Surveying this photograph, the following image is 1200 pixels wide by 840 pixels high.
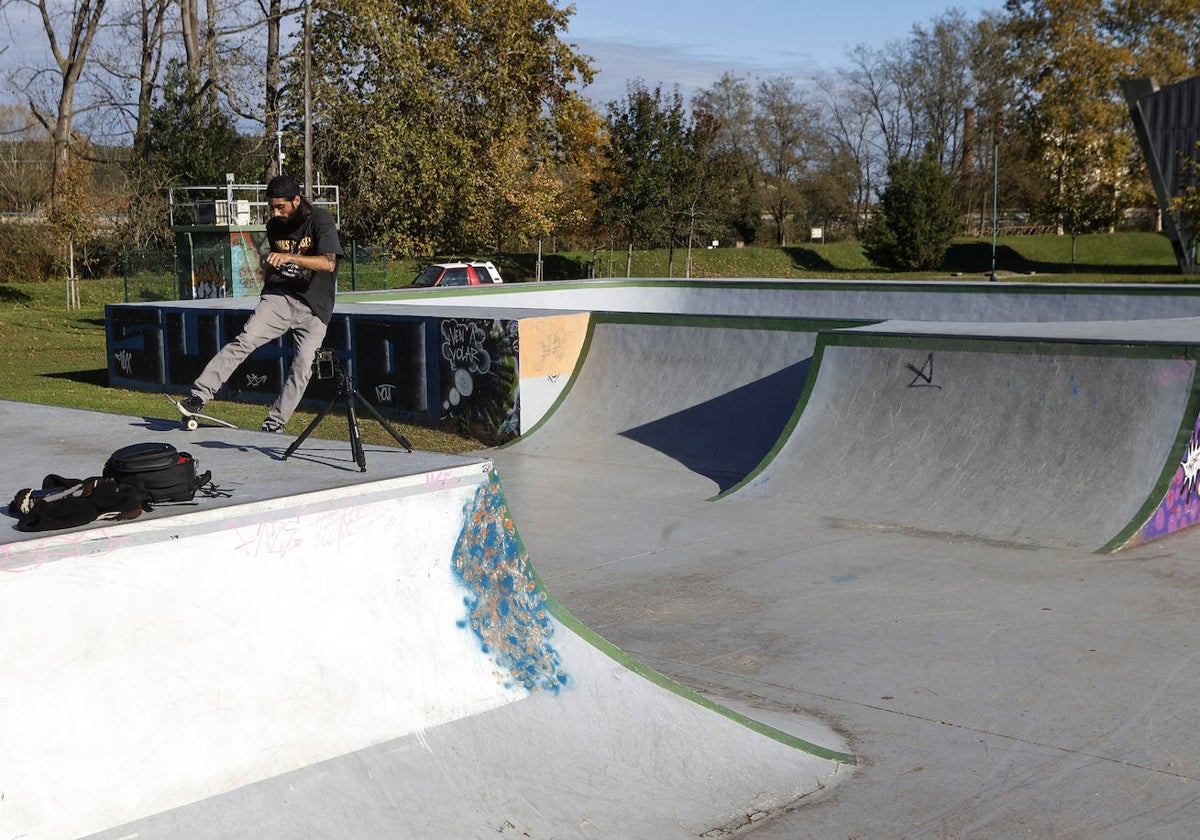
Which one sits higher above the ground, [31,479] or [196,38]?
[196,38]

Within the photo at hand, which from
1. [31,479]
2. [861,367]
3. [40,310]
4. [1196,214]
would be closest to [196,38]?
[40,310]

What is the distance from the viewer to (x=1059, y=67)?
174 feet

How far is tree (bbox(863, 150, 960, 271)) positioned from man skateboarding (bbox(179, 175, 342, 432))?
147 feet

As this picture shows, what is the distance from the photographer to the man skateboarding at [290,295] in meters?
6.86

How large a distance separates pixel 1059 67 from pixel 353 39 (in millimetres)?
32922

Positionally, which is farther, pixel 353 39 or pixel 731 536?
pixel 353 39

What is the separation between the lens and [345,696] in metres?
4.45

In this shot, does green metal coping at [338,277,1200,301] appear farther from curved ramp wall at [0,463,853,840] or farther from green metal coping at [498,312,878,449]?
curved ramp wall at [0,463,853,840]

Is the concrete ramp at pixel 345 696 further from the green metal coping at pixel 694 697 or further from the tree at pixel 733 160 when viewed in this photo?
the tree at pixel 733 160

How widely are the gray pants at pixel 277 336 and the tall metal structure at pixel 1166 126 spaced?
3522 centimetres

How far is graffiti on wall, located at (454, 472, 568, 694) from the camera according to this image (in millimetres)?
5066

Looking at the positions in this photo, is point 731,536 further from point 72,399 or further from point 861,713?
point 72,399

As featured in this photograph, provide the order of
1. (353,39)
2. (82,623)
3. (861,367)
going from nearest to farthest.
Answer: (82,623) → (861,367) → (353,39)

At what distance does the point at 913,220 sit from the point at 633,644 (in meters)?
46.0
